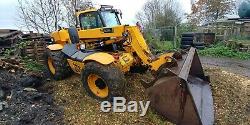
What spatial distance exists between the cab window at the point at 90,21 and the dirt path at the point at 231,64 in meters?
5.40

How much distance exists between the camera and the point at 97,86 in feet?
23.0

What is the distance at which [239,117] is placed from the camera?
6.24 metres

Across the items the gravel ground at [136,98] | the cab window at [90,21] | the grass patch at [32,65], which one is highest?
the cab window at [90,21]

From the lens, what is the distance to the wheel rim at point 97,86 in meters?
6.85

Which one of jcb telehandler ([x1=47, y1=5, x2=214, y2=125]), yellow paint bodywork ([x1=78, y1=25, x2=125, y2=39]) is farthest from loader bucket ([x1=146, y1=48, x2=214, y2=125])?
yellow paint bodywork ([x1=78, y1=25, x2=125, y2=39])

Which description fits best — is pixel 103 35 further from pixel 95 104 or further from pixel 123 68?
pixel 95 104

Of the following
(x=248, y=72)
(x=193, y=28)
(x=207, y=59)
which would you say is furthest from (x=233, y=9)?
(x=248, y=72)

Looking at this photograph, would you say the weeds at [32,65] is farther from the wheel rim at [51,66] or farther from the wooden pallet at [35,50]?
the wheel rim at [51,66]

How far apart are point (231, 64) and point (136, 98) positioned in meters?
7.13

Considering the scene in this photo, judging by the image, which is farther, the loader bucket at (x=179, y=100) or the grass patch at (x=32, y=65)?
the grass patch at (x=32, y=65)

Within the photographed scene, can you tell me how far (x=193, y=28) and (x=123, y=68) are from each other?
596 inches

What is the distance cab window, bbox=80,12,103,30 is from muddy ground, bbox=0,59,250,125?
1439 mm

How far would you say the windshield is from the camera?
320 inches

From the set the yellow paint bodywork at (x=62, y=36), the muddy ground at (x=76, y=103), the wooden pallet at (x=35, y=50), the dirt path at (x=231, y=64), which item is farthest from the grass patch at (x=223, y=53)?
the yellow paint bodywork at (x=62, y=36)
